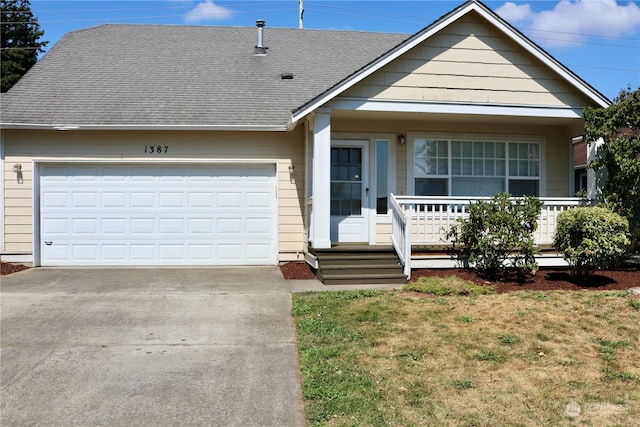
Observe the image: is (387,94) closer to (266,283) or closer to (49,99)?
(266,283)

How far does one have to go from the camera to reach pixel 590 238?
30.2 feet

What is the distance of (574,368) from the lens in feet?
17.8

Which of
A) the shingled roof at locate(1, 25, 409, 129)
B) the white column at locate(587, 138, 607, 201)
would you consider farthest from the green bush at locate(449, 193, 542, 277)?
the shingled roof at locate(1, 25, 409, 129)

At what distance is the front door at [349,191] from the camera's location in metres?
12.0

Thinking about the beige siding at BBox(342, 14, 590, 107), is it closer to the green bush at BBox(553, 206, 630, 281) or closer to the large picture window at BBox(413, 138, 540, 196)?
the large picture window at BBox(413, 138, 540, 196)

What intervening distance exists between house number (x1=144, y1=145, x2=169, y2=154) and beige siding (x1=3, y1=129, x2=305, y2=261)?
2.7 inches

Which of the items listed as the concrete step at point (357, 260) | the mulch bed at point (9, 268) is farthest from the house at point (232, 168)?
the concrete step at point (357, 260)

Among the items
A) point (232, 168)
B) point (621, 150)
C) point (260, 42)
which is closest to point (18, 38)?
point (260, 42)

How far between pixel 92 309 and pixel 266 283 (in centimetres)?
302

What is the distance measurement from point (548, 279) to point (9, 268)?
10582 mm

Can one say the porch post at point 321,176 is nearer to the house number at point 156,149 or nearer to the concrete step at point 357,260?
the concrete step at point 357,260

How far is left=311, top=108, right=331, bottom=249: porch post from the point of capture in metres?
10.5

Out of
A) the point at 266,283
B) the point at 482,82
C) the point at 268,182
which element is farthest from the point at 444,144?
the point at 266,283

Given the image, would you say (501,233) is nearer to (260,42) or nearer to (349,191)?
(349,191)
